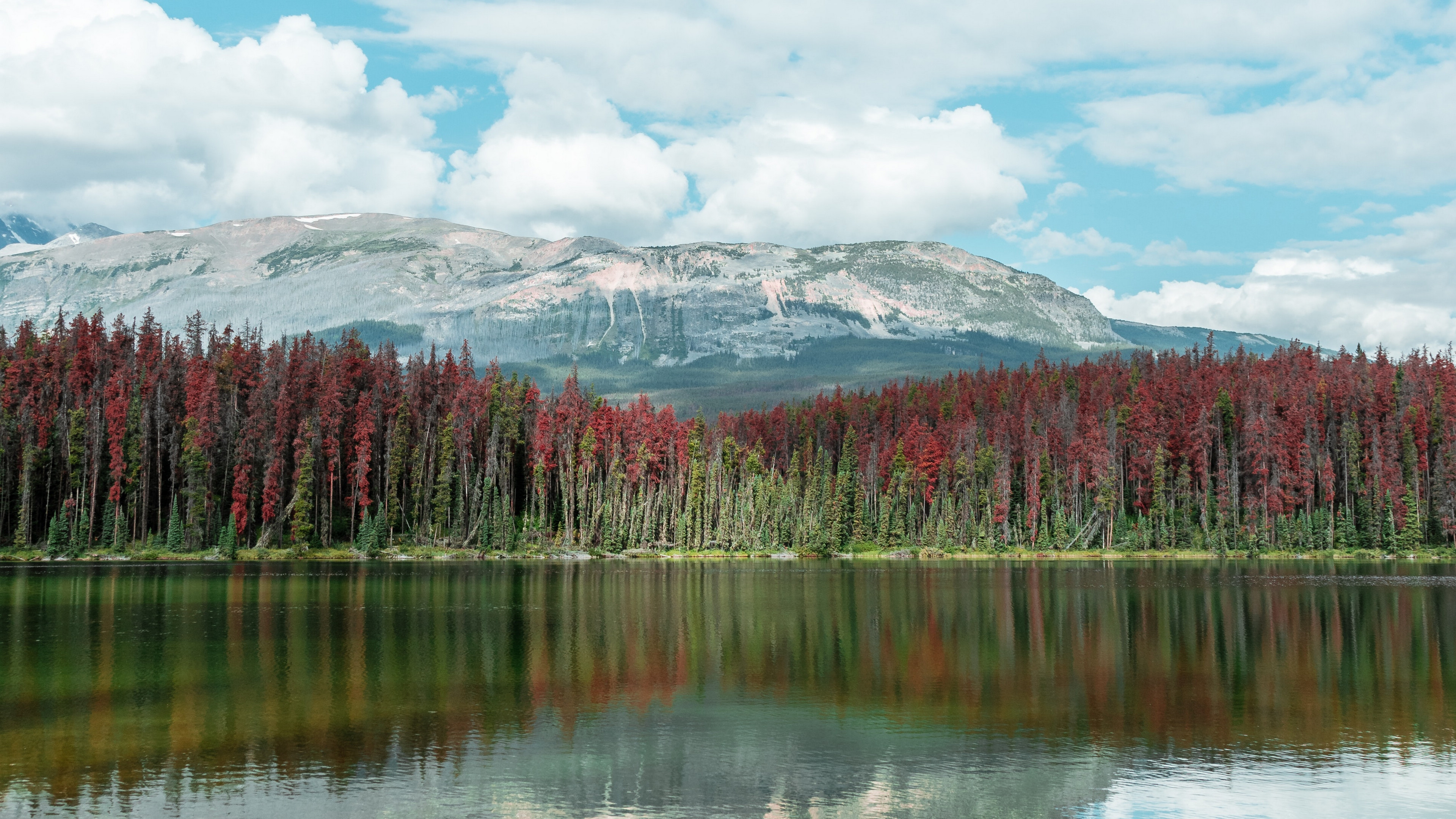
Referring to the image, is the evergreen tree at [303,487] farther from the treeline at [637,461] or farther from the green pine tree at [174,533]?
the green pine tree at [174,533]

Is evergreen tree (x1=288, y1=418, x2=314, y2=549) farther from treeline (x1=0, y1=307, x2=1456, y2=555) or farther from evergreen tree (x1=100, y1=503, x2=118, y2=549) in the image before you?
evergreen tree (x1=100, y1=503, x2=118, y2=549)

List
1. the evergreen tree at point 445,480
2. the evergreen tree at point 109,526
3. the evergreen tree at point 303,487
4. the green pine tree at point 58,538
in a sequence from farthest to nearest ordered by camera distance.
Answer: the evergreen tree at point 445,480, the evergreen tree at point 303,487, the evergreen tree at point 109,526, the green pine tree at point 58,538

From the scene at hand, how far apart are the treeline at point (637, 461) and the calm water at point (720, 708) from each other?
58.5 meters

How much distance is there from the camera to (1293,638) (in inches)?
1919

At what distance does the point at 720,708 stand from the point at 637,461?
360 ft

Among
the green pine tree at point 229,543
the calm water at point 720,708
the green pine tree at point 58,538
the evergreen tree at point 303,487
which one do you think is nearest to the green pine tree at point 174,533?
the green pine tree at point 229,543

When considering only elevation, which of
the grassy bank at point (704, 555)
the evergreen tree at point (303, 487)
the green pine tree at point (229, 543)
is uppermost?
the evergreen tree at point (303, 487)

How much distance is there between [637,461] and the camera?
14125cm

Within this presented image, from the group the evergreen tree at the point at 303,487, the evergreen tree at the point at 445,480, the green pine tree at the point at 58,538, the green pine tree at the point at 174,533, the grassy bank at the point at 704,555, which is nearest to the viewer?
the green pine tree at the point at 58,538

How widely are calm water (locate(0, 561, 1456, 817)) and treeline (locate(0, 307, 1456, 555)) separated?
58.5 metres

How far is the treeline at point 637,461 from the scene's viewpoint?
381 ft

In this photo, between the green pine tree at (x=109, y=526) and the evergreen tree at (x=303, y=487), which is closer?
the green pine tree at (x=109, y=526)

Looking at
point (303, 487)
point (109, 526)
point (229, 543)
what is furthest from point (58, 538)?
point (303, 487)

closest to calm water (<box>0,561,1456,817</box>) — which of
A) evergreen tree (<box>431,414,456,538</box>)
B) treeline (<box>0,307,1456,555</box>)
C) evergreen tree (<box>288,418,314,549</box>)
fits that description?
evergreen tree (<box>288,418,314,549</box>)
